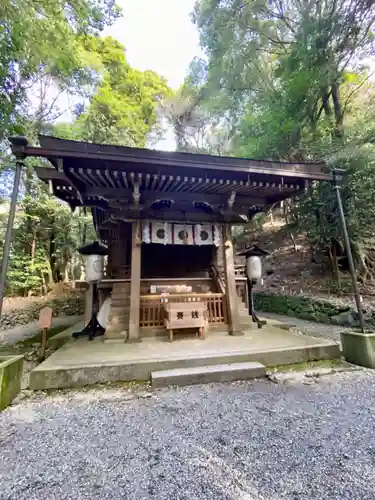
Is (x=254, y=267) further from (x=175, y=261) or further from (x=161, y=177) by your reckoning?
(x=161, y=177)

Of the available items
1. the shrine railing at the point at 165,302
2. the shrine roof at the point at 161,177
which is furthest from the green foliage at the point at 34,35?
the shrine railing at the point at 165,302

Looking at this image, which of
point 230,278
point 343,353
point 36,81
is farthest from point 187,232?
point 36,81

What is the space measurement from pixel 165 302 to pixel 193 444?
314 centimetres

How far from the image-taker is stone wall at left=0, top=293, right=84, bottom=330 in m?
8.15

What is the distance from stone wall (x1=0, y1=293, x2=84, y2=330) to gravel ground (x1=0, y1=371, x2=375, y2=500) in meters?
7.03

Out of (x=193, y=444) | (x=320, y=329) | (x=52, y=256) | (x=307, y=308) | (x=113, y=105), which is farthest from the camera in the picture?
(x=52, y=256)

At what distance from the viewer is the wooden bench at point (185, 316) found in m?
4.33

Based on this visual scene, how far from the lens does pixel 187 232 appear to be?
5.21 metres

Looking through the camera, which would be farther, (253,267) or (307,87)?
(307,87)

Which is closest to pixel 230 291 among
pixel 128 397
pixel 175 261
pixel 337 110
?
pixel 175 261

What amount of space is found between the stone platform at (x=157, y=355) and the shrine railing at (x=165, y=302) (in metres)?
0.40

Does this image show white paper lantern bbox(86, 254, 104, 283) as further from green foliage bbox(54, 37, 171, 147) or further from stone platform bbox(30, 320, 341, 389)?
green foliage bbox(54, 37, 171, 147)

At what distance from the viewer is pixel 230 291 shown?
4.99 metres

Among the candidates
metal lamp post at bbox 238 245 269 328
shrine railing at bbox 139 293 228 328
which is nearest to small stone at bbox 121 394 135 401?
shrine railing at bbox 139 293 228 328
